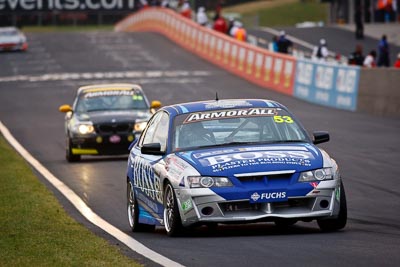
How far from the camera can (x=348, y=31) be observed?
213 feet

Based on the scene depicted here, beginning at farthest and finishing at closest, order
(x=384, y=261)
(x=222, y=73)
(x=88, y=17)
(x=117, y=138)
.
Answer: (x=88, y=17)
(x=222, y=73)
(x=117, y=138)
(x=384, y=261)

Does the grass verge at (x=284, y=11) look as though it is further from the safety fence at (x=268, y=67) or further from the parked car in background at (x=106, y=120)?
the parked car in background at (x=106, y=120)

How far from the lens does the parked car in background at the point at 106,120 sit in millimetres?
24219

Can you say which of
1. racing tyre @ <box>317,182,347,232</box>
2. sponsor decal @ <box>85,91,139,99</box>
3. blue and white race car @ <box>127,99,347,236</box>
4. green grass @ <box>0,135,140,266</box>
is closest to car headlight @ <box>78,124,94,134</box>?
sponsor decal @ <box>85,91,139,99</box>

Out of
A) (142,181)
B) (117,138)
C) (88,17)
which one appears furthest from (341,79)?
(88,17)

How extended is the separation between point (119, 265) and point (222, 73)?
130 feet

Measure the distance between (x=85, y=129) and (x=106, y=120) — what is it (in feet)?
1.44

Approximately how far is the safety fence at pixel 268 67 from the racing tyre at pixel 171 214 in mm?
21893

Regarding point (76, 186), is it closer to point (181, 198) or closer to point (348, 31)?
point (181, 198)

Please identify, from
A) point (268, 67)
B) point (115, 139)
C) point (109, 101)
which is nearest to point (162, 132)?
point (115, 139)

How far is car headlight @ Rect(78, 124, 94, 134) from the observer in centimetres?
2442

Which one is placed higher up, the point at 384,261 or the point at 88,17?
the point at 384,261

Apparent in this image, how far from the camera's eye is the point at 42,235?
12.0m

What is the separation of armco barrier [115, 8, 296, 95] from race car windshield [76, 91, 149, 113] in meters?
15.4
